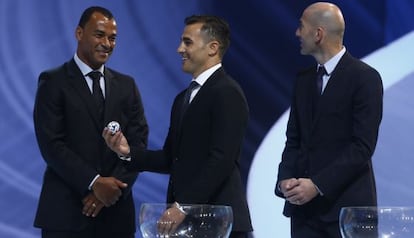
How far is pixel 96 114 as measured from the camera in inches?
135

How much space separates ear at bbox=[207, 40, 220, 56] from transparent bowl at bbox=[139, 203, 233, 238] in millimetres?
1180

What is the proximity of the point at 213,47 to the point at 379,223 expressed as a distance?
1.40 metres

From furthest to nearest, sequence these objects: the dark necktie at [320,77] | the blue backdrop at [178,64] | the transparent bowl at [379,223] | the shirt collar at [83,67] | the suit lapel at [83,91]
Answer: the blue backdrop at [178,64]
the shirt collar at [83,67]
the suit lapel at [83,91]
the dark necktie at [320,77]
the transparent bowl at [379,223]

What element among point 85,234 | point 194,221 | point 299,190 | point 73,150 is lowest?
point 85,234

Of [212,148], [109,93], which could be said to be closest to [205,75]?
[212,148]

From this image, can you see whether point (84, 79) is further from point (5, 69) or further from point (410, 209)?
point (410, 209)

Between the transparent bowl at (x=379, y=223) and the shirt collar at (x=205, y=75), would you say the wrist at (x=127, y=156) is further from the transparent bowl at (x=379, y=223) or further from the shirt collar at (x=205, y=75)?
the transparent bowl at (x=379, y=223)

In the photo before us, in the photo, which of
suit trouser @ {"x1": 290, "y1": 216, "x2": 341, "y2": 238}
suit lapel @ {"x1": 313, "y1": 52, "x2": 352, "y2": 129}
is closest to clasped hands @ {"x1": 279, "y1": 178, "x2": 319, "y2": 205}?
suit trouser @ {"x1": 290, "y1": 216, "x2": 341, "y2": 238}

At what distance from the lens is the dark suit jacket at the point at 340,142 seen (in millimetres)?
2750

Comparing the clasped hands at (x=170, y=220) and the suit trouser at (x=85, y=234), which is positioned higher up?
the clasped hands at (x=170, y=220)

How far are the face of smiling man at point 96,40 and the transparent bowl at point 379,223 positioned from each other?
2002 millimetres

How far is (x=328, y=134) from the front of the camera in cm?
286

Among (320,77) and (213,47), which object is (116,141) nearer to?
(213,47)

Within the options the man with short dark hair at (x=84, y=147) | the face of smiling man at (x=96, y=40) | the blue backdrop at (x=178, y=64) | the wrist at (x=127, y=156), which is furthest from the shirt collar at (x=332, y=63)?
the blue backdrop at (x=178, y=64)
